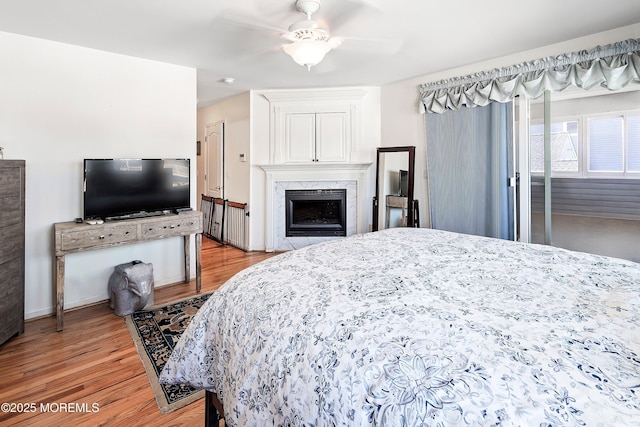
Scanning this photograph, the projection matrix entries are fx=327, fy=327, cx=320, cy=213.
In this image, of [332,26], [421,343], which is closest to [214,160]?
[332,26]

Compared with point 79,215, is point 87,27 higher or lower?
higher

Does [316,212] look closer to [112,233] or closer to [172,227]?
[172,227]

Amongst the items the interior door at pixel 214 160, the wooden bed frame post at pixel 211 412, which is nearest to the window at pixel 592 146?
the wooden bed frame post at pixel 211 412

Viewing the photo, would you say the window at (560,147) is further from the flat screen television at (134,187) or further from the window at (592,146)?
the flat screen television at (134,187)

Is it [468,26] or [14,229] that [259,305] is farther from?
[468,26]

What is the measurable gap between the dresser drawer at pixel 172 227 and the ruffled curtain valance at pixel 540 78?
294 centimetres

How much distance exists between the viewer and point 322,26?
2.58 metres

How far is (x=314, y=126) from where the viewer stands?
464 cm

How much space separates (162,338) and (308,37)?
2.46 m

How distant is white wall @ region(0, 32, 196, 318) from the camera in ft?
8.77

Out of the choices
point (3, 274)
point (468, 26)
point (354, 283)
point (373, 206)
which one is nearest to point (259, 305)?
point (354, 283)

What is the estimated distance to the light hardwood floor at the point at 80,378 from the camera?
5.47 feet

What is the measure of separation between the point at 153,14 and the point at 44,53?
1177 mm

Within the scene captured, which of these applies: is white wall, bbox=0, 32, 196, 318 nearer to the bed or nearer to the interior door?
the interior door
